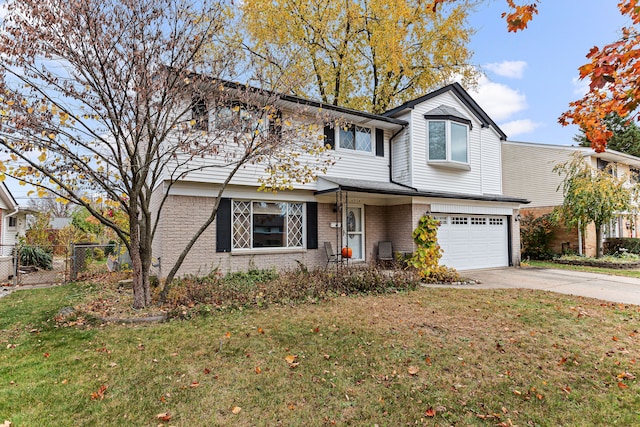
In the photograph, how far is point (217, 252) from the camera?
952 centimetres

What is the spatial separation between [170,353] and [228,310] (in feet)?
6.72

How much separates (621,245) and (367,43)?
17.1m

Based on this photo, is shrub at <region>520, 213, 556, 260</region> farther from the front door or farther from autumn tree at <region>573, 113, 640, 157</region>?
autumn tree at <region>573, 113, 640, 157</region>

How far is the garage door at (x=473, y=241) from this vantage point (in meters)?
12.6

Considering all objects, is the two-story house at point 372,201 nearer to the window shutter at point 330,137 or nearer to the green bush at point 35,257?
the window shutter at point 330,137

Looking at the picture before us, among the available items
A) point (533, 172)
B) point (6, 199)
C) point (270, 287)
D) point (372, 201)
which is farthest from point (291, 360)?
point (533, 172)

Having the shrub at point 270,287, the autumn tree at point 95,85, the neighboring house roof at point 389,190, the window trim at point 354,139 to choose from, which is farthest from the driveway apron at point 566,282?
the autumn tree at point 95,85

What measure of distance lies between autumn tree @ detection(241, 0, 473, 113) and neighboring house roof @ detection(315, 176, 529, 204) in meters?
6.57

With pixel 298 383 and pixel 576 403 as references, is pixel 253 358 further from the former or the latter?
pixel 576 403

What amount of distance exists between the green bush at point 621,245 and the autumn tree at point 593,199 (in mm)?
3151

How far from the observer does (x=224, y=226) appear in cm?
968

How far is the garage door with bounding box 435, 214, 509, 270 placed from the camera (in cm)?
1255

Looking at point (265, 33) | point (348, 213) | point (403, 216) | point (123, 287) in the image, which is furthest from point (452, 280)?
point (265, 33)

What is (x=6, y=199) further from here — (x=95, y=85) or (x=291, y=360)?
(x=291, y=360)
